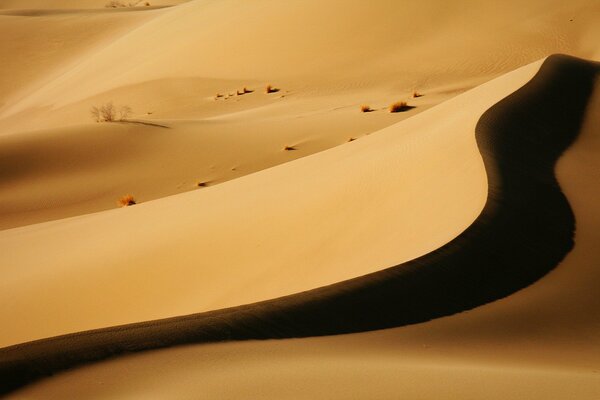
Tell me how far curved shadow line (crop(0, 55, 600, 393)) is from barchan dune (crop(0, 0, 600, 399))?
2cm

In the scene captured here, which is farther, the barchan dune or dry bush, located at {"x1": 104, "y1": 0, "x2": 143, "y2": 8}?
dry bush, located at {"x1": 104, "y1": 0, "x2": 143, "y2": 8}

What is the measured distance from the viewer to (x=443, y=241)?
5.93 m

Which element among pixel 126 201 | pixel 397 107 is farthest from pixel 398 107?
pixel 126 201

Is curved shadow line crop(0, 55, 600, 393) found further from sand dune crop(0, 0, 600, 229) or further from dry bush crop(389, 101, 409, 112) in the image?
dry bush crop(389, 101, 409, 112)

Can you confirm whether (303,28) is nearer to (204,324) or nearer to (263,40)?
(263,40)

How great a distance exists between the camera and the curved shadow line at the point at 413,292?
169 inches

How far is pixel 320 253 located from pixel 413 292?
215 cm

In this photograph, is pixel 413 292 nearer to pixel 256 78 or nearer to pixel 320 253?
pixel 320 253

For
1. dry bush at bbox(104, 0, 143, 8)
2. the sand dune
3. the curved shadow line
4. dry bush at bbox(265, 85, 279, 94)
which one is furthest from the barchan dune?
dry bush at bbox(104, 0, 143, 8)

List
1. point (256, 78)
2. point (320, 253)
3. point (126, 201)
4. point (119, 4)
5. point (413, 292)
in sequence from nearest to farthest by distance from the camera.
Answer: point (413, 292), point (320, 253), point (126, 201), point (256, 78), point (119, 4)

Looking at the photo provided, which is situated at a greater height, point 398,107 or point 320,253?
point 398,107

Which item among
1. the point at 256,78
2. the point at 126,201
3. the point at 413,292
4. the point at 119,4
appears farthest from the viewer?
the point at 119,4

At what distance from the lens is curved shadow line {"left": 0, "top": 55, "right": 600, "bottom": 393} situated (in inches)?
169

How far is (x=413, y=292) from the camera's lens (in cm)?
519
